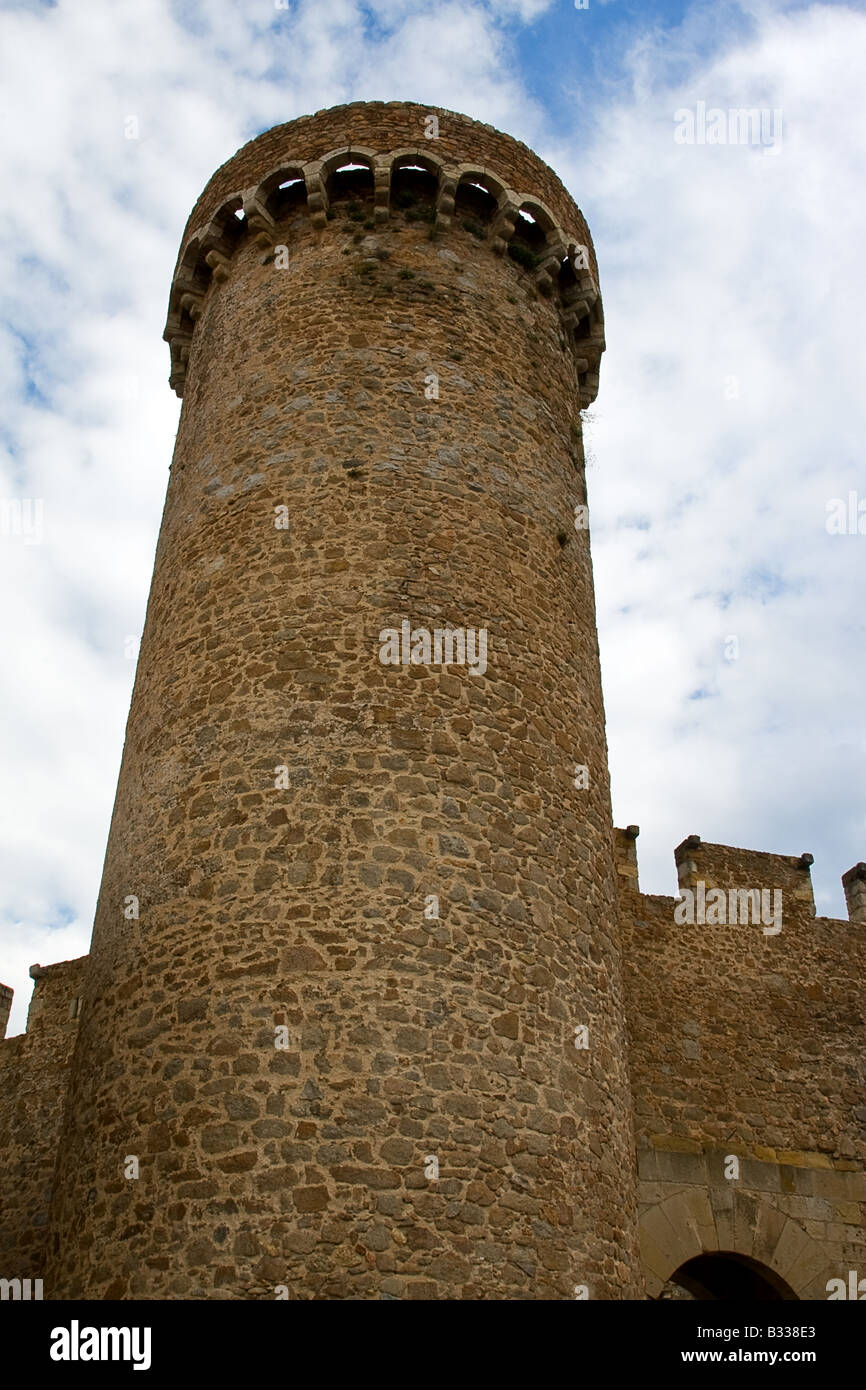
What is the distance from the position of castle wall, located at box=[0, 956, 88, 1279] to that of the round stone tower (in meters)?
5.20

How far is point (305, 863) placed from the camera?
6.94 metres

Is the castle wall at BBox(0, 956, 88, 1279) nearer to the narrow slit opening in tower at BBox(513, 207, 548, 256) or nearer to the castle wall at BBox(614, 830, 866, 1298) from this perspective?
the castle wall at BBox(614, 830, 866, 1298)

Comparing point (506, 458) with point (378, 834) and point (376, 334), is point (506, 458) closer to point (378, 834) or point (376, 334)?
point (376, 334)

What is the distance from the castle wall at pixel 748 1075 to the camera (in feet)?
32.0

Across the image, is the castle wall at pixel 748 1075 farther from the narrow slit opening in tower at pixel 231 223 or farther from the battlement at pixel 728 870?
the narrow slit opening in tower at pixel 231 223

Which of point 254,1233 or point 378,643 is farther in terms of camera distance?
point 378,643

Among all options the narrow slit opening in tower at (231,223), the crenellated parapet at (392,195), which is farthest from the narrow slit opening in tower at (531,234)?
the narrow slit opening in tower at (231,223)

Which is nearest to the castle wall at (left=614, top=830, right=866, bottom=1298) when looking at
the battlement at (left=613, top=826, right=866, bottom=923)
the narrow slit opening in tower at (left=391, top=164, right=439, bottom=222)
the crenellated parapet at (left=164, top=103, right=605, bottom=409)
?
the battlement at (left=613, top=826, right=866, bottom=923)

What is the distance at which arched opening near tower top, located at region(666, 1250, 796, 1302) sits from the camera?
9734mm

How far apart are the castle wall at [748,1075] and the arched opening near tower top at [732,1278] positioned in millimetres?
111

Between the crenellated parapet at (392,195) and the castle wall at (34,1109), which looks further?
the castle wall at (34,1109)

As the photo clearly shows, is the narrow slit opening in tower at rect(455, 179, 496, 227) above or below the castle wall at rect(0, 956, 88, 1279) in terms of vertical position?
above
